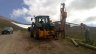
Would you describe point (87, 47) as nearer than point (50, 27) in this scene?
Yes

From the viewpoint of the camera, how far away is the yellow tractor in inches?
1103

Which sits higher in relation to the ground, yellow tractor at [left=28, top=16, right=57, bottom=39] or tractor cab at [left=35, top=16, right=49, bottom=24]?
tractor cab at [left=35, top=16, right=49, bottom=24]

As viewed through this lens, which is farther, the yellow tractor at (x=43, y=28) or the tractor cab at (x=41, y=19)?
the tractor cab at (x=41, y=19)

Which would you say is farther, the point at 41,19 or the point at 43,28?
the point at 41,19

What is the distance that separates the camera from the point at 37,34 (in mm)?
28359

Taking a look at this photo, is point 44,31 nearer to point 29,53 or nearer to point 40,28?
point 40,28

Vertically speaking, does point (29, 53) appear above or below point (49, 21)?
below

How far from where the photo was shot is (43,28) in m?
29.0

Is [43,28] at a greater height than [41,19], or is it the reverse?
[41,19]

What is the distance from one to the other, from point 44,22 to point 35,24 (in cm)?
133

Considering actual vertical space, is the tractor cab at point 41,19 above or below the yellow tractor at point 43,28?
above

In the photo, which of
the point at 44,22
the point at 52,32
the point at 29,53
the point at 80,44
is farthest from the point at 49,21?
the point at 29,53

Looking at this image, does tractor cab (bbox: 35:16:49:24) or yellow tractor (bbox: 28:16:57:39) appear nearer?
yellow tractor (bbox: 28:16:57:39)

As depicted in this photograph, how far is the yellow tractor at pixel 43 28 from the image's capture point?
2802 centimetres
